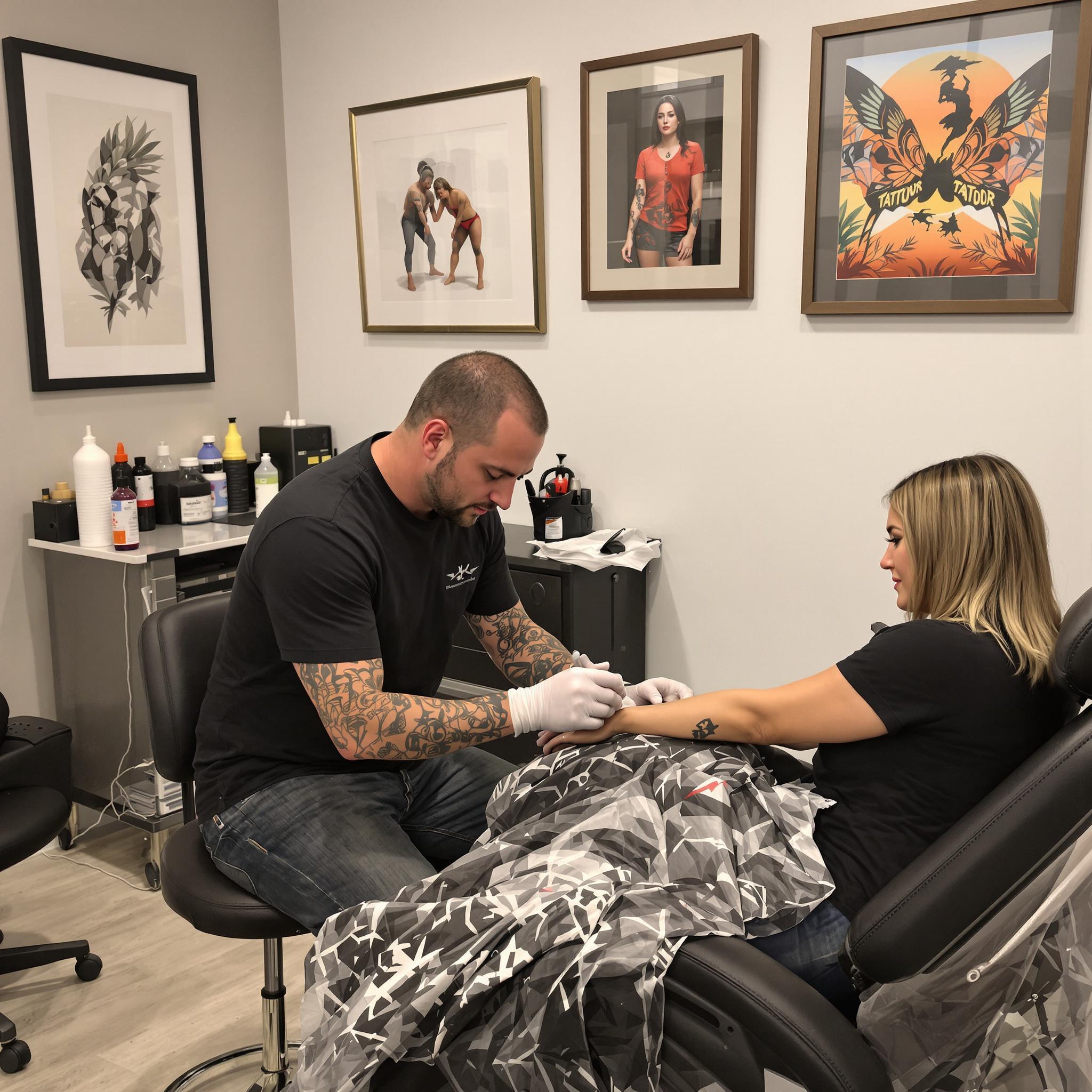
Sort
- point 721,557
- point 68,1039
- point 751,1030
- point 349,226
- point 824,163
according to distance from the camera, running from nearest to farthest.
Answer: point 751,1030, point 68,1039, point 824,163, point 721,557, point 349,226

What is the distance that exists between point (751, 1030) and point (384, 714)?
0.69m

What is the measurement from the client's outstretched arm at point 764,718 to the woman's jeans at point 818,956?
25cm

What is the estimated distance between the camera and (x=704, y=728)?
1584mm

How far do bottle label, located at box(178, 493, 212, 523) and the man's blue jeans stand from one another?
1.60m

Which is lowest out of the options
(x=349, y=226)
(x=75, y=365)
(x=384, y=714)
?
(x=384, y=714)

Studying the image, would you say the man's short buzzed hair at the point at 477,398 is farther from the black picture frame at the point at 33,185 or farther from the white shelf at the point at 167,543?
the black picture frame at the point at 33,185

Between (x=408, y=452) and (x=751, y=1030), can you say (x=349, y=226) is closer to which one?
(x=408, y=452)

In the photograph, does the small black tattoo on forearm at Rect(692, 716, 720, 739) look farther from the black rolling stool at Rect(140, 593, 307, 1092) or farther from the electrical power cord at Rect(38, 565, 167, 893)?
the electrical power cord at Rect(38, 565, 167, 893)

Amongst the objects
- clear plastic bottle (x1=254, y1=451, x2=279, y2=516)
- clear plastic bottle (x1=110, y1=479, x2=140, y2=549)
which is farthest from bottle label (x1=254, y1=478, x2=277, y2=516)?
clear plastic bottle (x1=110, y1=479, x2=140, y2=549)

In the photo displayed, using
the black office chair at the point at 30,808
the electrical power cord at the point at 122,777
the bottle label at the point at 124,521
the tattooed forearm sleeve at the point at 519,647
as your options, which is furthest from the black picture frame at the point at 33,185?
the tattooed forearm sleeve at the point at 519,647

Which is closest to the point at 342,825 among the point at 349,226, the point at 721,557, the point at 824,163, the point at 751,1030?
the point at 751,1030

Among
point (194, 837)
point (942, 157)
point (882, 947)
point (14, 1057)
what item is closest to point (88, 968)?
point (14, 1057)

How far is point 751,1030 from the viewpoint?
1.13 m

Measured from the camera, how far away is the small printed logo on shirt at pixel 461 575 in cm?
183
